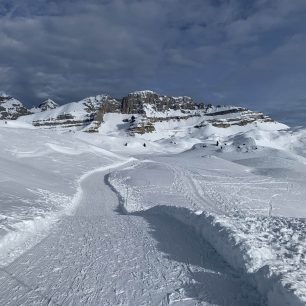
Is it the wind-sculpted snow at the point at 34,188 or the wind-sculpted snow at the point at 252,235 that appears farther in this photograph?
the wind-sculpted snow at the point at 34,188

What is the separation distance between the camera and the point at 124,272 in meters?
12.3

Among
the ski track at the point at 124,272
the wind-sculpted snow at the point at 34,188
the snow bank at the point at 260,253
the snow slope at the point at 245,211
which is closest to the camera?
the snow bank at the point at 260,253

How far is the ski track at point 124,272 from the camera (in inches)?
408

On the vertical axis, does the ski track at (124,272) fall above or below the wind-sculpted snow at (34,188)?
above

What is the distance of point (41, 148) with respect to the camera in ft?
234

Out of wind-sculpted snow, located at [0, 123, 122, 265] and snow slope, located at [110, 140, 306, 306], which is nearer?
snow slope, located at [110, 140, 306, 306]

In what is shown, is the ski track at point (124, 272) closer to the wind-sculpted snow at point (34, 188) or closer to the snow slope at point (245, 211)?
the snow slope at point (245, 211)

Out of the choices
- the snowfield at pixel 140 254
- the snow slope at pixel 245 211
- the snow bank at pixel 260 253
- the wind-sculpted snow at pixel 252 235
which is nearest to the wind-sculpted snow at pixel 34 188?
the snowfield at pixel 140 254

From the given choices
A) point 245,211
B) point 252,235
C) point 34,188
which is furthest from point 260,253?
point 34,188

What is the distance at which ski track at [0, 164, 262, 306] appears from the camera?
408 inches

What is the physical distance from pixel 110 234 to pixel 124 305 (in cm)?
770

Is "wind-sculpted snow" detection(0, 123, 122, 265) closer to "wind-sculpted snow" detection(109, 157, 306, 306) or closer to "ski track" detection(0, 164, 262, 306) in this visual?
"ski track" detection(0, 164, 262, 306)

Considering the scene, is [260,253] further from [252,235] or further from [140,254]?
[140,254]

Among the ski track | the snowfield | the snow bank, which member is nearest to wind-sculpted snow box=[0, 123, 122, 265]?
the snowfield
